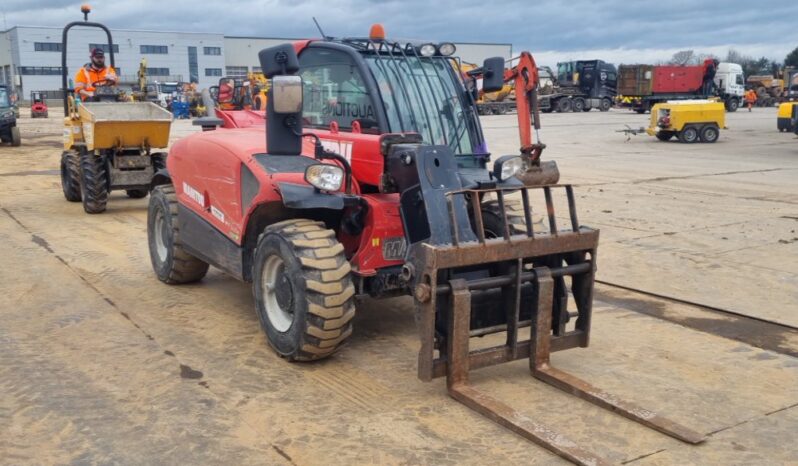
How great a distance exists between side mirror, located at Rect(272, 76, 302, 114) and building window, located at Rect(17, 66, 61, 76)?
86.3m

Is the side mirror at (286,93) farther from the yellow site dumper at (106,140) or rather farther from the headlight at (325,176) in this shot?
the yellow site dumper at (106,140)

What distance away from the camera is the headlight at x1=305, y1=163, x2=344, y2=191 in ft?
15.3

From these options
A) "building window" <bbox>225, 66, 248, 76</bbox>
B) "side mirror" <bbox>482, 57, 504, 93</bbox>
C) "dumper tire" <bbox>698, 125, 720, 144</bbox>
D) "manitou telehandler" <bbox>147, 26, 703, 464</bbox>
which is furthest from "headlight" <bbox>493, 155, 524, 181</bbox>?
"building window" <bbox>225, 66, 248, 76</bbox>

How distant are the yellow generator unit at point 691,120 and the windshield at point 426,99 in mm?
19313

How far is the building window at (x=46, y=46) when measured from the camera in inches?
3278

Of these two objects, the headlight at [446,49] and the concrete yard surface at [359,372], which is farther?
the headlight at [446,49]

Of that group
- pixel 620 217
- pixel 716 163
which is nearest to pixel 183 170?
pixel 620 217

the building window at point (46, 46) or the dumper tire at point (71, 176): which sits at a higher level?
the building window at point (46, 46)

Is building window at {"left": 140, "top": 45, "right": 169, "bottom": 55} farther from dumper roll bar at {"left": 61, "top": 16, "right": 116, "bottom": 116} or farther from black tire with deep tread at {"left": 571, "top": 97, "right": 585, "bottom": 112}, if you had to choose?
dumper roll bar at {"left": 61, "top": 16, "right": 116, "bottom": 116}

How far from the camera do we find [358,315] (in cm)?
599

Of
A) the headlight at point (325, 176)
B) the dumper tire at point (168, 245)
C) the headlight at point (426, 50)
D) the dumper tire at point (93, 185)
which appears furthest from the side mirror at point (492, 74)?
the dumper tire at point (93, 185)

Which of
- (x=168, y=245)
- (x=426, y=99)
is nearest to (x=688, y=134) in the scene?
(x=426, y=99)

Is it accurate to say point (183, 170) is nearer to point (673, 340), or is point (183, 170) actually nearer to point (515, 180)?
point (515, 180)

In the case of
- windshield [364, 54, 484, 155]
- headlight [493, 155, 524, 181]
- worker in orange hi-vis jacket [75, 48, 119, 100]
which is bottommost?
headlight [493, 155, 524, 181]
